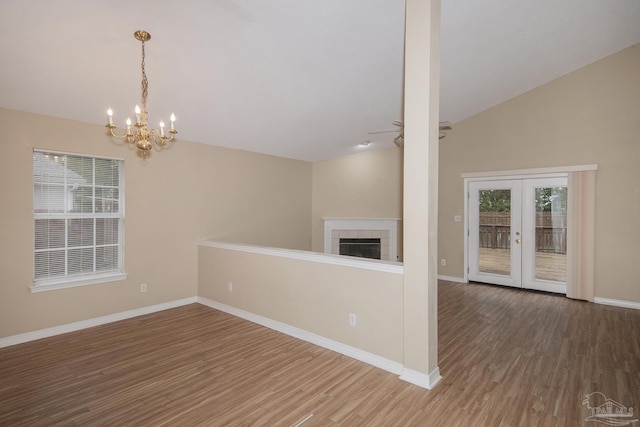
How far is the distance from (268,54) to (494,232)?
506cm

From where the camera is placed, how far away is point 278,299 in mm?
3826

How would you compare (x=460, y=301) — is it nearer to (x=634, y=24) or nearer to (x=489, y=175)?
(x=489, y=175)

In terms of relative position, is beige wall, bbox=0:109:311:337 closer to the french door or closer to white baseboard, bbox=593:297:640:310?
the french door

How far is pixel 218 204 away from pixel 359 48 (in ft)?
10.9

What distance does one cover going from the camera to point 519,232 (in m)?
5.61

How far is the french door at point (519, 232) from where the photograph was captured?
528cm

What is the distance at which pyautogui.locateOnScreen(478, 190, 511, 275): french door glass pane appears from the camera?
5758mm

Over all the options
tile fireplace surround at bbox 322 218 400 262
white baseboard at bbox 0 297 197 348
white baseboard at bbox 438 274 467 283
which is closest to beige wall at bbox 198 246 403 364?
white baseboard at bbox 0 297 197 348

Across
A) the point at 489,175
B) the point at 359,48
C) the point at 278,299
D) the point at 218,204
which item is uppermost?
the point at 359,48

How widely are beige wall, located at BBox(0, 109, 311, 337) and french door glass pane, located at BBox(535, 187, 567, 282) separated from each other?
462 centimetres

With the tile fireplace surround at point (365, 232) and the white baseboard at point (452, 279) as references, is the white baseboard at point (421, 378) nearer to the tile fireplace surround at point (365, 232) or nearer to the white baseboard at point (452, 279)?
the white baseboard at point (452, 279)

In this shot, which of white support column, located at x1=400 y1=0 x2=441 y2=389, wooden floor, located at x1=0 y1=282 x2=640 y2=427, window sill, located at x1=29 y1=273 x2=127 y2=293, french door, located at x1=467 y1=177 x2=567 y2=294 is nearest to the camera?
wooden floor, located at x1=0 y1=282 x2=640 y2=427

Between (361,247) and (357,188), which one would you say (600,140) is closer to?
(357,188)

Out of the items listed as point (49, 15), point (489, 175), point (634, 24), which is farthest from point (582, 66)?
point (49, 15)
